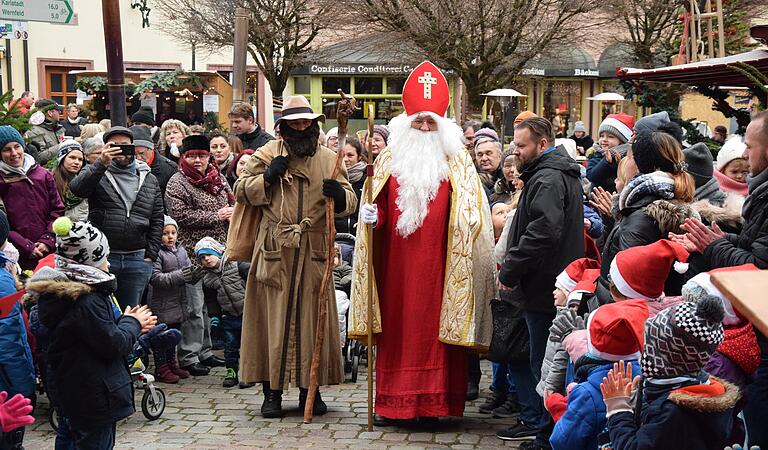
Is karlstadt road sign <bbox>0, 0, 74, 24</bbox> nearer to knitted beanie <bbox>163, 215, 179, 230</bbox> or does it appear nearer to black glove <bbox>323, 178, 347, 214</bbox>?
knitted beanie <bbox>163, 215, 179, 230</bbox>

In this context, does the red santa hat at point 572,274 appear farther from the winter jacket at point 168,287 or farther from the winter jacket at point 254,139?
the winter jacket at point 254,139

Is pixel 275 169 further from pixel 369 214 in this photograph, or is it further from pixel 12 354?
pixel 12 354

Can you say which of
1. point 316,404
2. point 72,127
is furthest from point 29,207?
point 72,127

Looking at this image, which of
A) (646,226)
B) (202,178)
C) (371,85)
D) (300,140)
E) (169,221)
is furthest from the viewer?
(371,85)

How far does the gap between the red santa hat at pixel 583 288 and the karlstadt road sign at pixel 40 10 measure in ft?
16.0

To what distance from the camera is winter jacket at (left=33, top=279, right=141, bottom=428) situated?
4.62m

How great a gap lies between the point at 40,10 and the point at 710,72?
5530 mm

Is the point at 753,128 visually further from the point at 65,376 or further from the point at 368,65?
the point at 368,65

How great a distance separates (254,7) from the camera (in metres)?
23.3

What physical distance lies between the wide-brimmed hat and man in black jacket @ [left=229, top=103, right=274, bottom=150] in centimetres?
293

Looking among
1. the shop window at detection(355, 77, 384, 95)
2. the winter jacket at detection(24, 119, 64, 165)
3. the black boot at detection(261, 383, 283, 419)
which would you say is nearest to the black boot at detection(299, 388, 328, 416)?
the black boot at detection(261, 383, 283, 419)

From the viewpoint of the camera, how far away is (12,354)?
5.20 metres

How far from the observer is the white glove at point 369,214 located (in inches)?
243

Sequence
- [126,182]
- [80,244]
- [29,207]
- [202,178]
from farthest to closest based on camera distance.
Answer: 1. [202,178]
2. [126,182]
3. [29,207]
4. [80,244]
